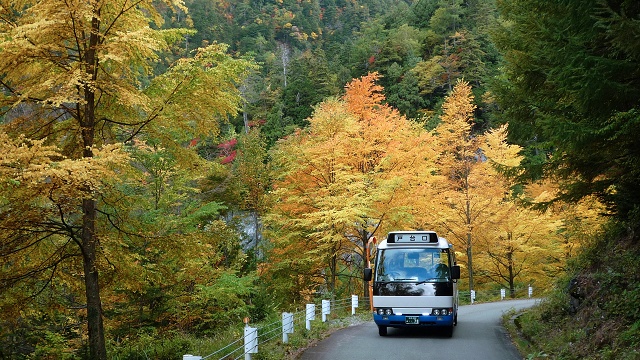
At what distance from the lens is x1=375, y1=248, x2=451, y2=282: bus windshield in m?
12.2

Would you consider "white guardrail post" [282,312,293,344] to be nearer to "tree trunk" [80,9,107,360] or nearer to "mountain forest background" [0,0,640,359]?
"mountain forest background" [0,0,640,359]

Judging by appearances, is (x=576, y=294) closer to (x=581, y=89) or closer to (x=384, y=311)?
(x=384, y=311)

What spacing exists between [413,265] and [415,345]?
6.74 feet

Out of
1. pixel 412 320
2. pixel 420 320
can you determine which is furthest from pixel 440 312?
pixel 412 320

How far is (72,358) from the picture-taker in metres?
10.4

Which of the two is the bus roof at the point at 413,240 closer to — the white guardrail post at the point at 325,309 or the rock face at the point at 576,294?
the rock face at the point at 576,294

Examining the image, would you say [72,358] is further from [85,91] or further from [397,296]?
[397,296]

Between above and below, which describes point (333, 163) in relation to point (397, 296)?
above

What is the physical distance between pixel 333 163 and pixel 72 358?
38.3 feet

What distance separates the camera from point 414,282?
12.0m

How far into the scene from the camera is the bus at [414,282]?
1185cm

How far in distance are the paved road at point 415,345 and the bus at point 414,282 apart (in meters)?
0.43

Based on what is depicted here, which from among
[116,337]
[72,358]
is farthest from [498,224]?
[72,358]

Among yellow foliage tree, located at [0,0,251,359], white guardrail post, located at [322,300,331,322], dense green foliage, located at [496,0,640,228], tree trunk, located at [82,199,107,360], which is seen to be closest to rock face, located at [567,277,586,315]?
dense green foliage, located at [496,0,640,228]
